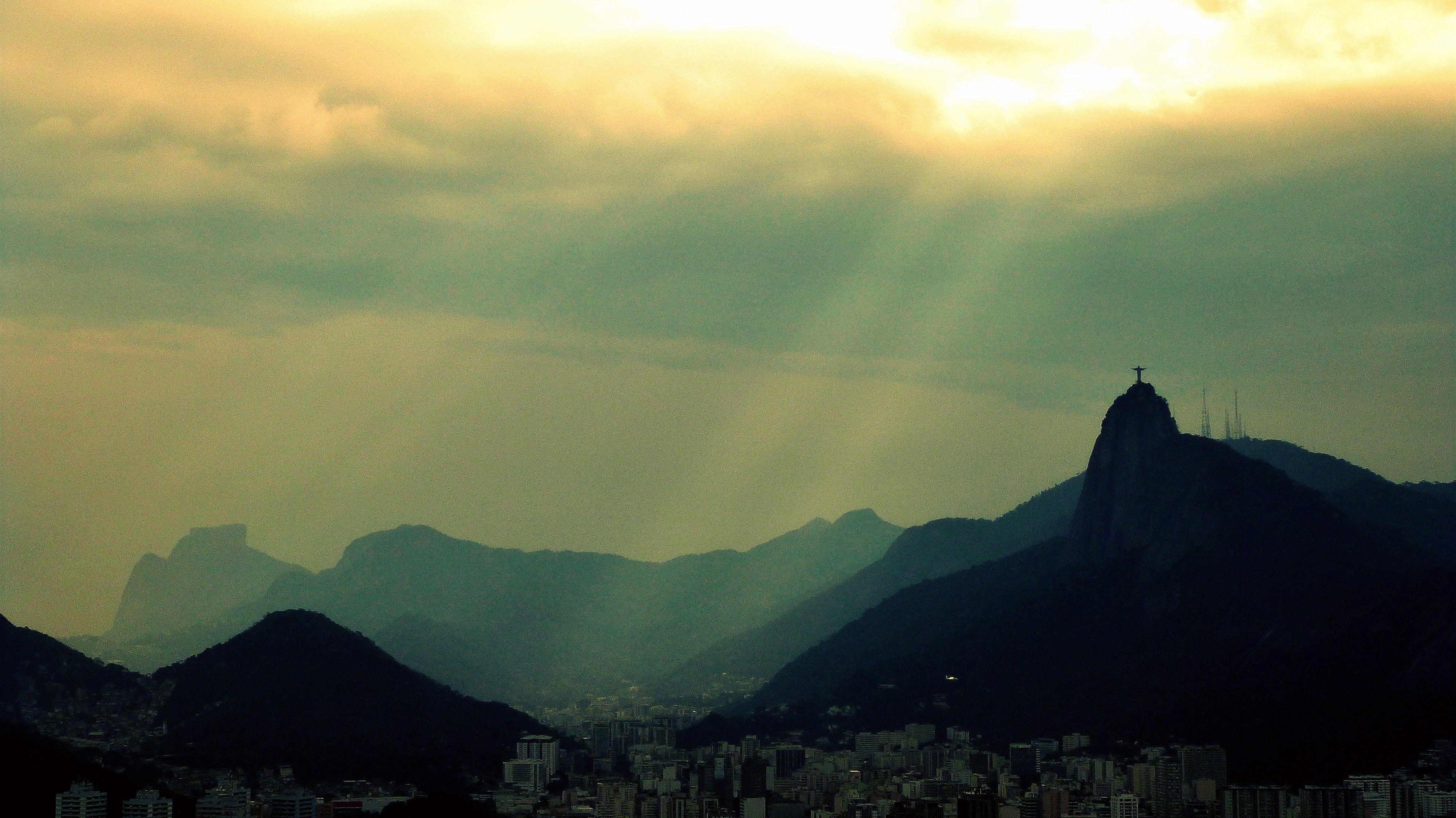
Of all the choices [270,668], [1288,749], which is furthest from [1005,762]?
[270,668]

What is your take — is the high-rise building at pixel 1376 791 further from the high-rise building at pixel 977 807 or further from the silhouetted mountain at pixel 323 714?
the silhouetted mountain at pixel 323 714

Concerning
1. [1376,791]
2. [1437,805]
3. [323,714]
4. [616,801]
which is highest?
[323,714]

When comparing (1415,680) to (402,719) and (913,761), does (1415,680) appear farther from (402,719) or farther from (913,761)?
(402,719)

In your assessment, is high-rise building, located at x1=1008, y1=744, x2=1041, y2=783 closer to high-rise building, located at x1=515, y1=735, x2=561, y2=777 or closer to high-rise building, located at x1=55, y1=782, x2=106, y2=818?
high-rise building, located at x1=515, y1=735, x2=561, y2=777

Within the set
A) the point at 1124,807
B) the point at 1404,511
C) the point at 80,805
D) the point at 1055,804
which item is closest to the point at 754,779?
the point at 1055,804

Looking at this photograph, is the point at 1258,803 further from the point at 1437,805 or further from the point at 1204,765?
the point at 1204,765

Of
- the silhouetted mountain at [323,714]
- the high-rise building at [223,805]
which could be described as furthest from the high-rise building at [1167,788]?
the high-rise building at [223,805]

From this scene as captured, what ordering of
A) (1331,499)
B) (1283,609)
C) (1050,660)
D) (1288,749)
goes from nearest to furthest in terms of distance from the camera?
(1288,749), (1283,609), (1050,660), (1331,499)
